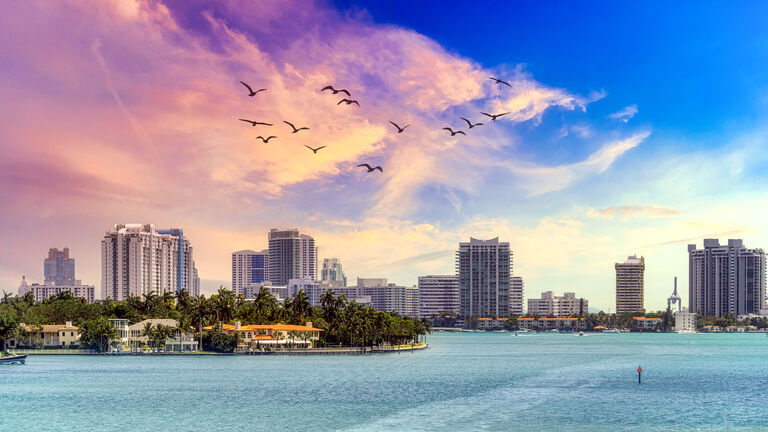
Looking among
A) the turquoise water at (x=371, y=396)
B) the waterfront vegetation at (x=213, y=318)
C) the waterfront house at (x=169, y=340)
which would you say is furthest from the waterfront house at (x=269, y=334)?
the turquoise water at (x=371, y=396)

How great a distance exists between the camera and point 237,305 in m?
191

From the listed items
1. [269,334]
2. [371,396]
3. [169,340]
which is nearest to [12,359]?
[169,340]

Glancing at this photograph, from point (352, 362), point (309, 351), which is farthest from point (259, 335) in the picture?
point (352, 362)

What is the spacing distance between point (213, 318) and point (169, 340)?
9.51 metres

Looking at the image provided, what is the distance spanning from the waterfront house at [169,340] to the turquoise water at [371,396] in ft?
79.1

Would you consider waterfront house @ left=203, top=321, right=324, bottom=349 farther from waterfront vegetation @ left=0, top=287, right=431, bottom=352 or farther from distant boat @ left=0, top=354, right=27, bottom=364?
distant boat @ left=0, top=354, right=27, bottom=364

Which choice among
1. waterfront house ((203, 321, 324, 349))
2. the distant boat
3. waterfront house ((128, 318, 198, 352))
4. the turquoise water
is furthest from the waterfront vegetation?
the turquoise water

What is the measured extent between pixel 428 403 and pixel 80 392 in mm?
35145

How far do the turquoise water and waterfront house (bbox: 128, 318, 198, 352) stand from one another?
24112 mm

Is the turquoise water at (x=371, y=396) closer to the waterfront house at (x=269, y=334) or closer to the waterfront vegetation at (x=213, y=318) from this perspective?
the waterfront vegetation at (x=213, y=318)

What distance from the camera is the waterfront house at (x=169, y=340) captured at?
6299 inches

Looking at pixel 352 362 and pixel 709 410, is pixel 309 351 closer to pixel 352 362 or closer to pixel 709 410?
pixel 352 362

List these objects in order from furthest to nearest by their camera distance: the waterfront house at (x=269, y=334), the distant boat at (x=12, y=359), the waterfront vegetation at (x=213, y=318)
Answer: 1. the waterfront house at (x=269, y=334)
2. the waterfront vegetation at (x=213, y=318)
3. the distant boat at (x=12, y=359)

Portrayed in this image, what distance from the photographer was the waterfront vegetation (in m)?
158
